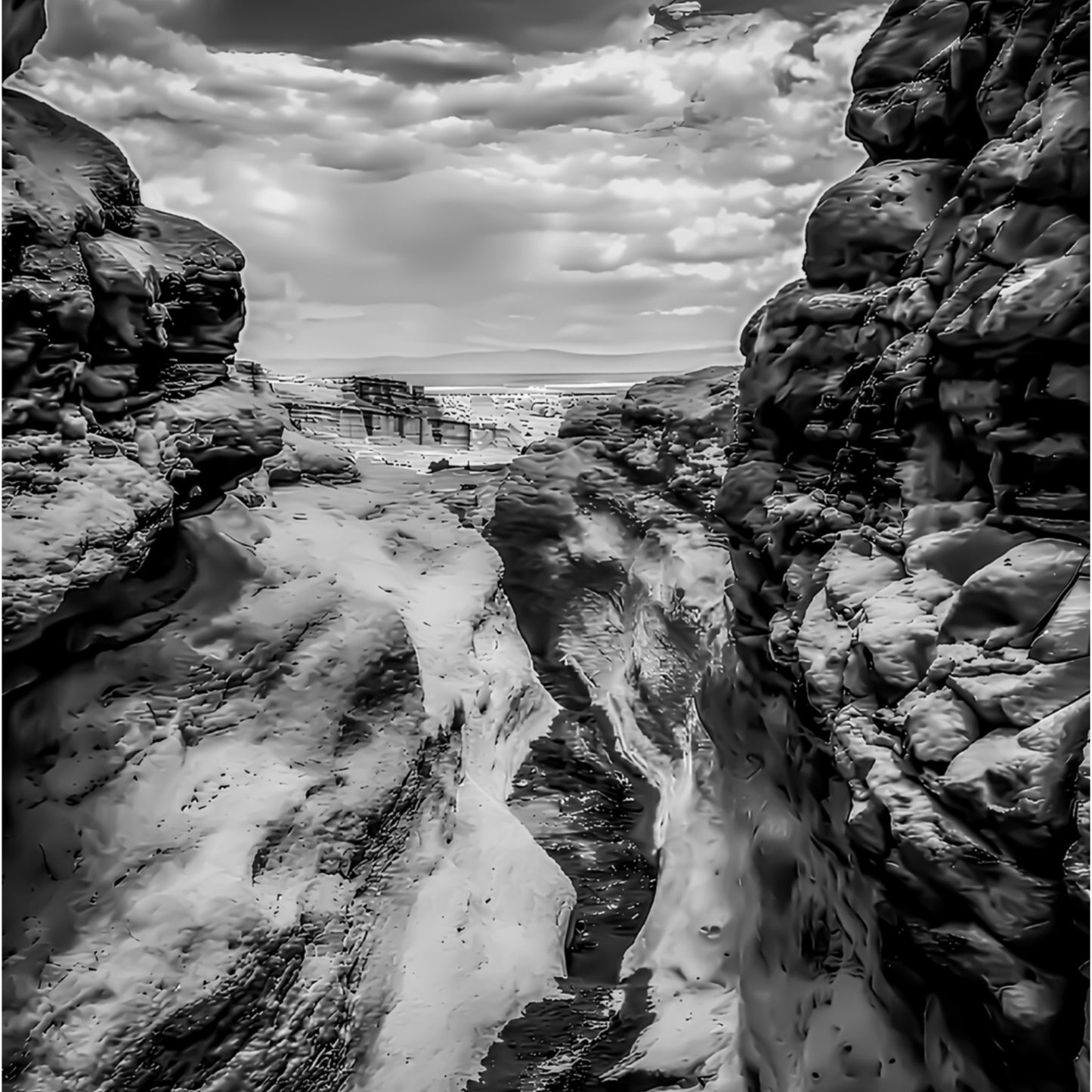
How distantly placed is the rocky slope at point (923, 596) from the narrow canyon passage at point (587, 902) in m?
0.86

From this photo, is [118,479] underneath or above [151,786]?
above

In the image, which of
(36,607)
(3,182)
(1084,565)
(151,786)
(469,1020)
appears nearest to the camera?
(1084,565)

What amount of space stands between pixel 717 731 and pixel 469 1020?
2849mm

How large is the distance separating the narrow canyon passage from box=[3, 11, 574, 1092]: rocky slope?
273 mm

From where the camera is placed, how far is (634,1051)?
21.0 feet

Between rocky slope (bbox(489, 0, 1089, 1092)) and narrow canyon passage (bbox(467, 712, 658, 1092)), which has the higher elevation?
rocky slope (bbox(489, 0, 1089, 1092))

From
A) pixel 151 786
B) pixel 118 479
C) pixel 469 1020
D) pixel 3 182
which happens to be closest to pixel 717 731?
pixel 469 1020

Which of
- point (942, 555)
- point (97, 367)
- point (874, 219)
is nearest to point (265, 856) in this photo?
point (97, 367)

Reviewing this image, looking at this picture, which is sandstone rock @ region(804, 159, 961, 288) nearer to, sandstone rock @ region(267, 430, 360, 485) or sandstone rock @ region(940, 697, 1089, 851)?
sandstone rock @ region(940, 697, 1089, 851)

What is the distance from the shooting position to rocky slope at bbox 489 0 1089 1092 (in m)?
2.98

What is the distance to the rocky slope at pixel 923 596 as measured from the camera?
2.98 m

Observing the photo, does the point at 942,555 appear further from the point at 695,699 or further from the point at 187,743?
the point at 695,699

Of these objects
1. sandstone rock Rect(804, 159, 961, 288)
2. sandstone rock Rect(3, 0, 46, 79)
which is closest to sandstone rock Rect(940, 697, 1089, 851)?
sandstone rock Rect(804, 159, 961, 288)

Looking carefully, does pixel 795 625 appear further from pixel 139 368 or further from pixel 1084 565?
pixel 139 368
